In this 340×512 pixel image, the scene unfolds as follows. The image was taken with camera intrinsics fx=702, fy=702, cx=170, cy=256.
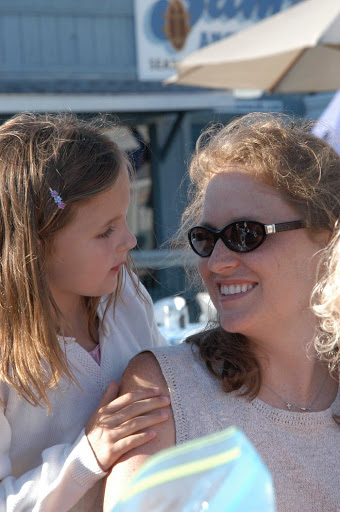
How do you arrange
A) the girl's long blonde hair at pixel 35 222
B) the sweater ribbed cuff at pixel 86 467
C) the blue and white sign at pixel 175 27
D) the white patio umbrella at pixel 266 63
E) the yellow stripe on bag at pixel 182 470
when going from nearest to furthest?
the yellow stripe on bag at pixel 182 470, the sweater ribbed cuff at pixel 86 467, the girl's long blonde hair at pixel 35 222, the white patio umbrella at pixel 266 63, the blue and white sign at pixel 175 27

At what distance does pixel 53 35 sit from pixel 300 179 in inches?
244

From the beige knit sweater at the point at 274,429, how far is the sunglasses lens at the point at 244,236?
33cm

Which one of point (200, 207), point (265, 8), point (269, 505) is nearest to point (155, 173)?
point (265, 8)

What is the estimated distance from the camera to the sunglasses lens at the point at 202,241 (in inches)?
73.3

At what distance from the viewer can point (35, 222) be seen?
183 cm

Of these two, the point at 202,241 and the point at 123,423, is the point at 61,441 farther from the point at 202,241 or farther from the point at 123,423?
the point at 202,241

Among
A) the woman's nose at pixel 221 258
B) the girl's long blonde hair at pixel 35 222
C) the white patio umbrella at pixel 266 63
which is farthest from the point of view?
the white patio umbrella at pixel 266 63

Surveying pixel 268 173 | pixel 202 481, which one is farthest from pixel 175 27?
pixel 202 481

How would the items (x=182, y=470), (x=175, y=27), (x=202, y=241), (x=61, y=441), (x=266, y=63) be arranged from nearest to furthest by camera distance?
(x=182, y=470)
(x=61, y=441)
(x=202, y=241)
(x=266, y=63)
(x=175, y=27)

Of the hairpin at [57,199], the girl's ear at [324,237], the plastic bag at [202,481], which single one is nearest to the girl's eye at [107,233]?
the hairpin at [57,199]

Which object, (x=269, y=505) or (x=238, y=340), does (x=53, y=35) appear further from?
(x=269, y=505)

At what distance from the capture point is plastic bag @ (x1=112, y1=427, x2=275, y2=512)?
460 mm

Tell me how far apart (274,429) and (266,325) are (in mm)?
271

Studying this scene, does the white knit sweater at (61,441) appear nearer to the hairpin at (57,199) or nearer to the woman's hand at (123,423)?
the woman's hand at (123,423)
